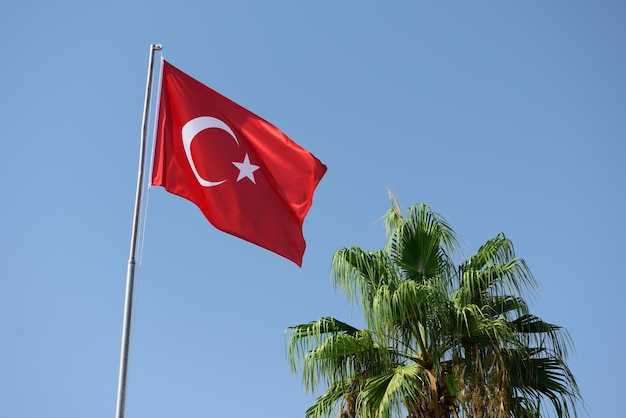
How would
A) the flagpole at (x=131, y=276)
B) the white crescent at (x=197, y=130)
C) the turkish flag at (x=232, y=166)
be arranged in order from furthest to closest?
1. the white crescent at (x=197, y=130)
2. the turkish flag at (x=232, y=166)
3. the flagpole at (x=131, y=276)

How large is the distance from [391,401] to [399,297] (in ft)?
5.20

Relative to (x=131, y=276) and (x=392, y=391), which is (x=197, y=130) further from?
(x=392, y=391)

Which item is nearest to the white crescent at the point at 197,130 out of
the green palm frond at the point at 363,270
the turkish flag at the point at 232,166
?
the turkish flag at the point at 232,166

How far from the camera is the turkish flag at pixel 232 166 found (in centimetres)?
1053

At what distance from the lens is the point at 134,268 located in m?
9.52

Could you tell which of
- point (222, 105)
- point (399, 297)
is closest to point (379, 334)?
point (399, 297)

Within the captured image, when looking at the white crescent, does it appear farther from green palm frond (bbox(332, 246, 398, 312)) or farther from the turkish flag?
green palm frond (bbox(332, 246, 398, 312))

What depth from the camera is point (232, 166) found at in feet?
36.3

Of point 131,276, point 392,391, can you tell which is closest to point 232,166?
point 131,276

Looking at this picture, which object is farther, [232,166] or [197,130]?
[232,166]

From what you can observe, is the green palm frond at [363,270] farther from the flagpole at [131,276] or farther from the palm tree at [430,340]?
the flagpole at [131,276]

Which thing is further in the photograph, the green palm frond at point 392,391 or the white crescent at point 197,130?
the green palm frond at point 392,391

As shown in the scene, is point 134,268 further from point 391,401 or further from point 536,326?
point 536,326

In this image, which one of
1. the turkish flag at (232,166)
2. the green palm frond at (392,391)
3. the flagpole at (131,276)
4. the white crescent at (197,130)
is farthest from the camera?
the green palm frond at (392,391)
